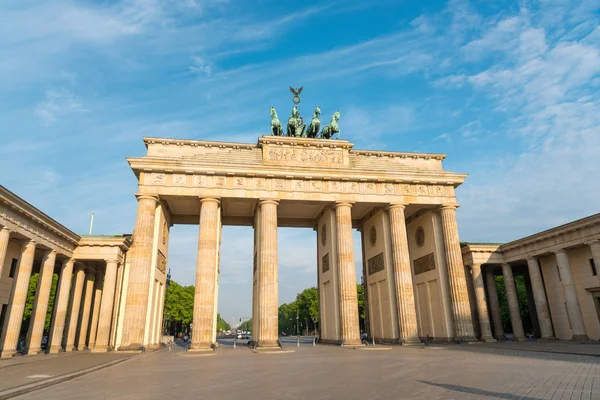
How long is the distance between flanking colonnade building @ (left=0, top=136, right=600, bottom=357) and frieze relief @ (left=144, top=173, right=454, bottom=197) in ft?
0.30

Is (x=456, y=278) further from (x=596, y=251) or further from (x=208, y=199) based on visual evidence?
(x=208, y=199)

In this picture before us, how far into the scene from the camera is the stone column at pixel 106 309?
26812 millimetres

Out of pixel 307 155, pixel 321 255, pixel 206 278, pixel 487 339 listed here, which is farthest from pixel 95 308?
pixel 487 339

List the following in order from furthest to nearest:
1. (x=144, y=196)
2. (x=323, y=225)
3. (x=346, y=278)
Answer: (x=323, y=225) < (x=346, y=278) < (x=144, y=196)

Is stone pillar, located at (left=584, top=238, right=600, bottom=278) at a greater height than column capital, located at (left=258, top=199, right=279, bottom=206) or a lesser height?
lesser

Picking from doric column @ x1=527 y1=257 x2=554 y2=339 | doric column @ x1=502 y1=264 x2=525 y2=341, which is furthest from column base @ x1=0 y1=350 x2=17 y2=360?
doric column @ x1=527 y1=257 x2=554 y2=339

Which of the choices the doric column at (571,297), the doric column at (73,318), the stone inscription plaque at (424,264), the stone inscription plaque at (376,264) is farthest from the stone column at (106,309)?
the doric column at (571,297)

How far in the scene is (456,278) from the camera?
107ft

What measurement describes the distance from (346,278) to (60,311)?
2186cm

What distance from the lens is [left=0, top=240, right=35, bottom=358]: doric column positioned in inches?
862

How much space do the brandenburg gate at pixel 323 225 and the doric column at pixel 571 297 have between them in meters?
7.32

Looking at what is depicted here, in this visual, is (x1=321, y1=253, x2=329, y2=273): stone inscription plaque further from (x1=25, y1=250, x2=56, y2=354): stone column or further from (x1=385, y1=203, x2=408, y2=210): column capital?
(x1=25, y1=250, x2=56, y2=354): stone column

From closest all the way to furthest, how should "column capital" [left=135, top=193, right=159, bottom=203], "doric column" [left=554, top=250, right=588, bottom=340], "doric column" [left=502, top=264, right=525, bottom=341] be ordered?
"doric column" [left=554, top=250, right=588, bottom=340]
"column capital" [left=135, top=193, right=159, bottom=203]
"doric column" [left=502, top=264, right=525, bottom=341]

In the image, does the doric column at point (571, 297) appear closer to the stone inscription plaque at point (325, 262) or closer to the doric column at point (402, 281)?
the doric column at point (402, 281)
